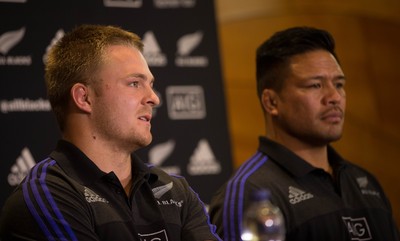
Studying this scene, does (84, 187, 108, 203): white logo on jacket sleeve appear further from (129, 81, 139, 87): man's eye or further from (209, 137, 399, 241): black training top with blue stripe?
(209, 137, 399, 241): black training top with blue stripe

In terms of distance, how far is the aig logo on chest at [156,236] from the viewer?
2441mm

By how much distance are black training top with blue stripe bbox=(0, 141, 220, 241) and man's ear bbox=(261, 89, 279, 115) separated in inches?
31.6

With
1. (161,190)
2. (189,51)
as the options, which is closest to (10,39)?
(189,51)

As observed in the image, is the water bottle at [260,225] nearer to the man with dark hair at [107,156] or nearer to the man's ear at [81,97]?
the man with dark hair at [107,156]

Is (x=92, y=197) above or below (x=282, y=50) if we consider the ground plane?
below

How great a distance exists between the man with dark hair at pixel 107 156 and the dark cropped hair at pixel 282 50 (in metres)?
0.85

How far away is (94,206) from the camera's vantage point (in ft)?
7.79

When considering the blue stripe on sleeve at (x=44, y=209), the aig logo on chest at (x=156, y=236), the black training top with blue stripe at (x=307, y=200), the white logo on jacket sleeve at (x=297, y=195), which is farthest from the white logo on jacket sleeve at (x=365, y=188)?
the blue stripe on sleeve at (x=44, y=209)

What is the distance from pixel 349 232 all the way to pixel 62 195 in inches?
53.3

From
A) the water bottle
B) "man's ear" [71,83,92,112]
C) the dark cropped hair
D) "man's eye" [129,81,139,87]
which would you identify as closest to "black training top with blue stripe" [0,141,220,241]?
"man's ear" [71,83,92,112]

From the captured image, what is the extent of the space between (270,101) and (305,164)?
407mm

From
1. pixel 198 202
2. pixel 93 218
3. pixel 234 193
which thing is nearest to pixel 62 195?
pixel 93 218

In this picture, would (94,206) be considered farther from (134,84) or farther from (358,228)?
(358,228)

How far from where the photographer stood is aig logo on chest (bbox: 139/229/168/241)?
244cm
